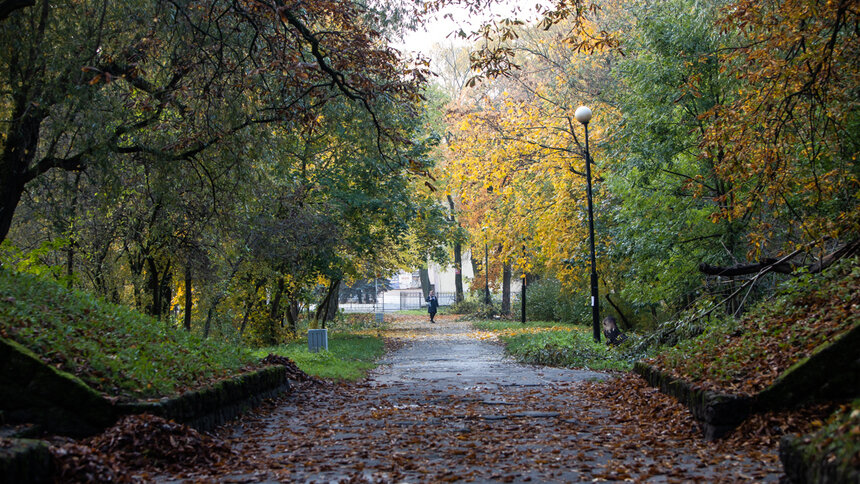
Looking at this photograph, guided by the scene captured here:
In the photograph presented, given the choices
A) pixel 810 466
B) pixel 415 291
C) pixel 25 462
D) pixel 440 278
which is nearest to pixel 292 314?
pixel 25 462

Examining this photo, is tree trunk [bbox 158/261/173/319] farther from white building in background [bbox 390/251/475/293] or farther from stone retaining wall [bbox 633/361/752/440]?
white building in background [bbox 390/251/475/293]

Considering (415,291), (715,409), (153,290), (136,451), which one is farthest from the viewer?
(415,291)

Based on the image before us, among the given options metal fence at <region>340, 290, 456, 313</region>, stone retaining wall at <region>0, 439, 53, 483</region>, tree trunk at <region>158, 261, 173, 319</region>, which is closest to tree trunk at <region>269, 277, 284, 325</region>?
tree trunk at <region>158, 261, 173, 319</region>

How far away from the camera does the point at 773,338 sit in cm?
692

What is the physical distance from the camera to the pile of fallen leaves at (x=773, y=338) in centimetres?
607

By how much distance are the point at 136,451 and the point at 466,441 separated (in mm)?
2856

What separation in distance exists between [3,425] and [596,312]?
14.2 metres

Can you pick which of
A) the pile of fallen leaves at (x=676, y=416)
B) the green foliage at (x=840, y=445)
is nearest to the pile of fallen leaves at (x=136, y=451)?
the pile of fallen leaves at (x=676, y=416)

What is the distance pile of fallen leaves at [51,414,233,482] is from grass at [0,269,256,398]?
1.71ft

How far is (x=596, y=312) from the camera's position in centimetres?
1728

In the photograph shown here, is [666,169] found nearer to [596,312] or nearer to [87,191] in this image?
[596,312]

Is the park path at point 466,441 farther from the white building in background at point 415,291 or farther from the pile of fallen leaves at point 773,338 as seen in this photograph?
the white building in background at point 415,291

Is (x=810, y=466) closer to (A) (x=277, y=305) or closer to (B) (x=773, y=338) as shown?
(B) (x=773, y=338)

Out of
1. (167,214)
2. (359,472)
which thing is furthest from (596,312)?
(359,472)
